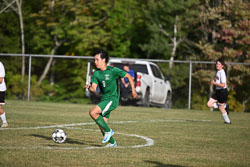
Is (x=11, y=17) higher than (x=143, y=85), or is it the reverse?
(x=11, y=17)

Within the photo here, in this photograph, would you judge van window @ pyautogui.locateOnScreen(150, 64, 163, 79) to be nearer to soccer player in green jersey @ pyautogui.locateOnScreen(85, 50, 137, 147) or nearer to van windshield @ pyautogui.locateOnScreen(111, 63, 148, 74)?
van windshield @ pyautogui.locateOnScreen(111, 63, 148, 74)

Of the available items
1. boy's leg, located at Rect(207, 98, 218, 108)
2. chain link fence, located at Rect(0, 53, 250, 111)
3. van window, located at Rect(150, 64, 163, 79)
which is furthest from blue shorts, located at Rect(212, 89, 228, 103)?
chain link fence, located at Rect(0, 53, 250, 111)

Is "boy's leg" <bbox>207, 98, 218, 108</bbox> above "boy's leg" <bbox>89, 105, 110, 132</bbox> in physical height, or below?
below

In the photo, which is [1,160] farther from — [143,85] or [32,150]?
[143,85]

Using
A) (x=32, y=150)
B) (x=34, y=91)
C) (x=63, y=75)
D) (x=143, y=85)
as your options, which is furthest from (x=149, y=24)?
(x=32, y=150)

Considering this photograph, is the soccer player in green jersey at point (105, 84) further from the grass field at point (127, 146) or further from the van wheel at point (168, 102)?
the van wheel at point (168, 102)

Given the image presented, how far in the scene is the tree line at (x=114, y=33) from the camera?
27953mm

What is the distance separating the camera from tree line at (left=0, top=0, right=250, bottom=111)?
2795 centimetres

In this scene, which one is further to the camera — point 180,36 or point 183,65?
point 180,36

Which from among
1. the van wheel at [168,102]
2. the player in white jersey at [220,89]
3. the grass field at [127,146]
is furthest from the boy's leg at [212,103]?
the van wheel at [168,102]

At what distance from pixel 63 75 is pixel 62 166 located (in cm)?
2446

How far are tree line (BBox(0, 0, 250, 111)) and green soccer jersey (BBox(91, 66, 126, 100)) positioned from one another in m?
17.7

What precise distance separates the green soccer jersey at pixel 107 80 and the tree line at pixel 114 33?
17674 mm

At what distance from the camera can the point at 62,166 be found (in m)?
6.26
